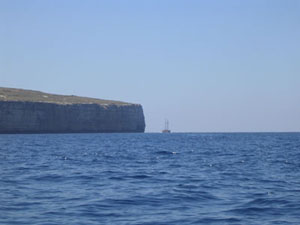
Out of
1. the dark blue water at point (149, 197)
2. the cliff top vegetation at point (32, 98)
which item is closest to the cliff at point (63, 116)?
the cliff top vegetation at point (32, 98)

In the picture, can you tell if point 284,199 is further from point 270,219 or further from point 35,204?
point 35,204

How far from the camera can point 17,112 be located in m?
120

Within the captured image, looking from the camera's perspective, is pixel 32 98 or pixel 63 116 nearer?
pixel 63 116

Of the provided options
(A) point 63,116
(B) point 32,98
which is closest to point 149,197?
(A) point 63,116

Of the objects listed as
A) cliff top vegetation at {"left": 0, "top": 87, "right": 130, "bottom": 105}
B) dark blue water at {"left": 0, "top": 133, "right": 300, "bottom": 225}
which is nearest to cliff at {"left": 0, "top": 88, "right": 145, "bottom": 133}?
cliff top vegetation at {"left": 0, "top": 87, "right": 130, "bottom": 105}

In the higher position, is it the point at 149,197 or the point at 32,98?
the point at 32,98

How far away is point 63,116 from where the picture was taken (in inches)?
5300

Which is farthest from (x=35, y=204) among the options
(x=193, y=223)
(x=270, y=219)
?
(x=270, y=219)

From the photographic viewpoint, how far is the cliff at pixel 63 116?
→ 11900 centimetres

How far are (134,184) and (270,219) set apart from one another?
7983mm

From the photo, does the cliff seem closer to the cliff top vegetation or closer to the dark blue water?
the cliff top vegetation

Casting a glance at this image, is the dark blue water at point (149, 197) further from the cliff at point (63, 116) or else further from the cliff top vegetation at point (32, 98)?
the cliff top vegetation at point (32, 98)

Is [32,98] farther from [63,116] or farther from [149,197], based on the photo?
[149,197]

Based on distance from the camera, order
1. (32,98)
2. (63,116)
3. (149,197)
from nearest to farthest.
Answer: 1. (149,197)
2. (63,116)
3. (32,98)
